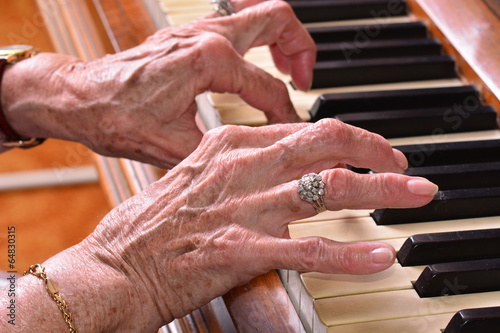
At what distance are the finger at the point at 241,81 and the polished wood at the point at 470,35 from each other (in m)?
0.33

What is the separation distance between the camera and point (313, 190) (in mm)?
981

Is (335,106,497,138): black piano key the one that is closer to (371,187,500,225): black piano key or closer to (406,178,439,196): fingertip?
(371,187,500,225): black piano key

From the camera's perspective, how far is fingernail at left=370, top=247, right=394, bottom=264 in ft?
3.10

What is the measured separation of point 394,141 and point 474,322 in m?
0.44

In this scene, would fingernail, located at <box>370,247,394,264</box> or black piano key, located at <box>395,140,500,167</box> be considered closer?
fingernail, located at <box>370,247,394,264</box>

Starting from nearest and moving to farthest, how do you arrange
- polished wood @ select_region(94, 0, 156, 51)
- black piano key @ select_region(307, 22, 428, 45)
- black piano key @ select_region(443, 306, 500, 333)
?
black piano key @ select_region(443, 306, 500, 333) → black piano key @ select_region(307, 22, 428, 45) → polished wood @ select_region(94, 0, 156, 51)

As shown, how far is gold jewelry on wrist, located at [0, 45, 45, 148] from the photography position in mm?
1546

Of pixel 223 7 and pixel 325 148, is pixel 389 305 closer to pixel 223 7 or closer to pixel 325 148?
pixel 325 148

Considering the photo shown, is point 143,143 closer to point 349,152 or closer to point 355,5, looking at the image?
point 349,152

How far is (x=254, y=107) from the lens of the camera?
4.43 ft

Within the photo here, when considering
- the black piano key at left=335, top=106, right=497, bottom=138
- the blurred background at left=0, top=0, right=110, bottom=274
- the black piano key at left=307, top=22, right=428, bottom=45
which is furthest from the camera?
the blurred background at left=0, top=0, right=110, bottom=274

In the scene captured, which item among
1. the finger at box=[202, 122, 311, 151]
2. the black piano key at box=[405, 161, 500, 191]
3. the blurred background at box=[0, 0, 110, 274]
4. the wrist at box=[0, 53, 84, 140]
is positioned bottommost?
the blurred background at box=[0, 0, 110, 274]

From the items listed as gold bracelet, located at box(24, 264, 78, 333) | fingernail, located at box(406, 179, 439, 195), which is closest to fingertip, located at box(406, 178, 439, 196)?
fingernail, located at box(406, 179, 439, 195)

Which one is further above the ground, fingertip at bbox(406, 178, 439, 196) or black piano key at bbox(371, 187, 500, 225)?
fingertip at bbox(406, 178, 439, 196)
